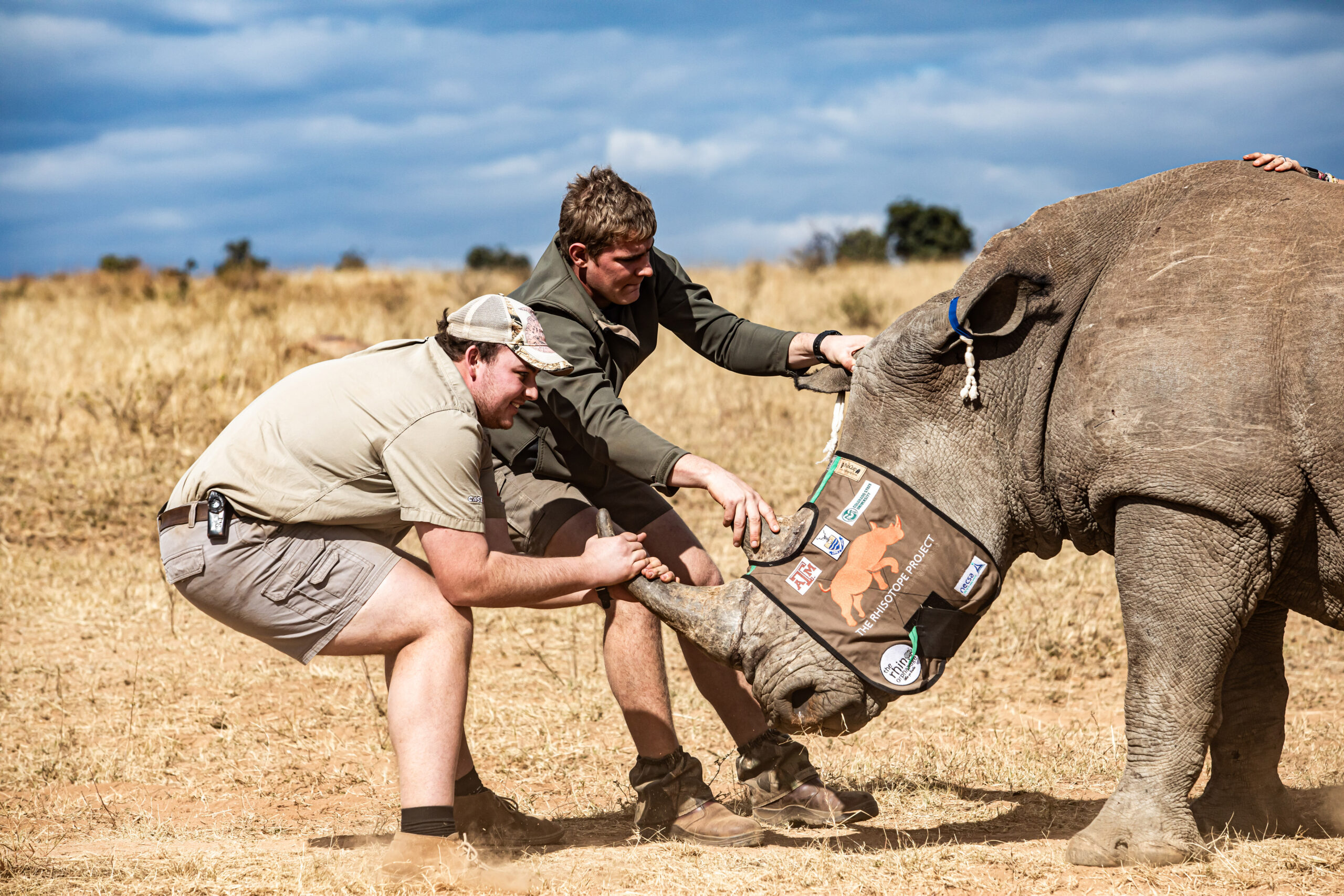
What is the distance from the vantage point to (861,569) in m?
3.65

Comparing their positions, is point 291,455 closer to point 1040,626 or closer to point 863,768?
point 863,768

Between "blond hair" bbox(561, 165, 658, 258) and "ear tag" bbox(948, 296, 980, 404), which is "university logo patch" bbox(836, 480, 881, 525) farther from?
"blond hair" bbox(561, 165, 658, 258)

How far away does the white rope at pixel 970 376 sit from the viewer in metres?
3.73

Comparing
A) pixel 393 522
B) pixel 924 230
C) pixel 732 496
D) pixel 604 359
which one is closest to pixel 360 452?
pixel 393 522

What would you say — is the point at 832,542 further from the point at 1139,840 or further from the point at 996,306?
the point at 1139,840

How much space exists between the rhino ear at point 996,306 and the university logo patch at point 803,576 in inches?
33.1

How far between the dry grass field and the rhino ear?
5.28 feet

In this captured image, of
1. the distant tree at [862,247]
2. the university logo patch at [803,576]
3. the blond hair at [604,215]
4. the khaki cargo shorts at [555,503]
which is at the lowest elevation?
the university logo patch at [803,576]

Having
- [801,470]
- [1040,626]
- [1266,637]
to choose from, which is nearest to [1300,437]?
Result: [1266,637]

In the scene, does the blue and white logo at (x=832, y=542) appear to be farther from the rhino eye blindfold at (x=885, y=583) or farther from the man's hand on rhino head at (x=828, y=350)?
the man's hand on rhino head at (x=828, y=350)

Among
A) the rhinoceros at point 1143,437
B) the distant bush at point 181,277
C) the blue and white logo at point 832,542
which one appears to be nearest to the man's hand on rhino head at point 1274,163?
the rhinoceros at point 1143,437

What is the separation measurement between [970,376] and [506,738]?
2809mm

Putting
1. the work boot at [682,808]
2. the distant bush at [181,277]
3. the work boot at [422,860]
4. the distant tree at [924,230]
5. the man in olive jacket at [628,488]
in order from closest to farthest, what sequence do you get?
the work boot at [422,860] → the man in olive jacket at [628,488] → the work boot at [682,808] → the distant bush at [181,277] → the distant tree at [924,230]

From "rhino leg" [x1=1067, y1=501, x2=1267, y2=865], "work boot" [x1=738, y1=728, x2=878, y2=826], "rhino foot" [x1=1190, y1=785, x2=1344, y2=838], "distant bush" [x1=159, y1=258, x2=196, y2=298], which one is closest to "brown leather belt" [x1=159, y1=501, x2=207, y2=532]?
"work boot" [x1=738, y1=728, x2=878, y2=826]
